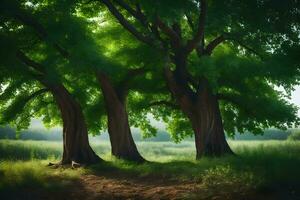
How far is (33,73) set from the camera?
2020 cm

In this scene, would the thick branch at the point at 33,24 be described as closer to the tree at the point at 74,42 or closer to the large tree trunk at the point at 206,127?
the tree at the point at 74,42

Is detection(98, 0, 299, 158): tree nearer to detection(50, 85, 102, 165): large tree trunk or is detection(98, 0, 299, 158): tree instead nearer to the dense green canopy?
the dense green canopy

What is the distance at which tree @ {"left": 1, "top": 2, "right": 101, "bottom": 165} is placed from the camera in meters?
17.7

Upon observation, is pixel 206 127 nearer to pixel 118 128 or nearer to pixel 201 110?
pixel 201 110

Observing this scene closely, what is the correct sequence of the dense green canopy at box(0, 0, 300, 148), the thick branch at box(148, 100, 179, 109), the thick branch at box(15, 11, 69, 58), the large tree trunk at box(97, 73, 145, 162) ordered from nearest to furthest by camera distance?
the dense green canopy at box(0, 0, 300, 148) < the thick branch at box(15, 11, 69, 58) < the large tree trunk at box(97, 73, 145, 162) < the thick branch at box(148, 100, 179, 109)

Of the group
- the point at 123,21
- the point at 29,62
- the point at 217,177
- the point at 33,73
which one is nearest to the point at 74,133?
the point at 33,73

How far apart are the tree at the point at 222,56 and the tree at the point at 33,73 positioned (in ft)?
12.5

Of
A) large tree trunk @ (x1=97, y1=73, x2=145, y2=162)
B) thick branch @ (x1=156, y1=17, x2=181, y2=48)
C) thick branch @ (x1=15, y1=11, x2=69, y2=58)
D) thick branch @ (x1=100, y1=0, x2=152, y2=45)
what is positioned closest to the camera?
thick branch @ (x1=100, y1=0, x2=152, y2=45)

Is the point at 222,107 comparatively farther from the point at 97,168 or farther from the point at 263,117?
the point at 97,168

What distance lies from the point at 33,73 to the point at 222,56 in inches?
350

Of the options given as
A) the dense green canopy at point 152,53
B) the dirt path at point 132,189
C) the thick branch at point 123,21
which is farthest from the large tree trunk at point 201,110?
the dirt path at point 132,189

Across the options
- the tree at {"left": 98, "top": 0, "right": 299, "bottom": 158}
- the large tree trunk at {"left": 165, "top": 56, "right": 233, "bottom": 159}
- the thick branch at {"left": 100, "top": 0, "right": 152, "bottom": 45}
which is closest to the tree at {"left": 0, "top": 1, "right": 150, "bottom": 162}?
the thick branch at {"left": 100, "top": 0, "right": 152, "bottom": 45}

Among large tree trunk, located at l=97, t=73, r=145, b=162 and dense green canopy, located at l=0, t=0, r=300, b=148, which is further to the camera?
large tree trunk, located at l=97, t=73, r=145, b=162

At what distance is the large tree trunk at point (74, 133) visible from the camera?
70.5 feet
